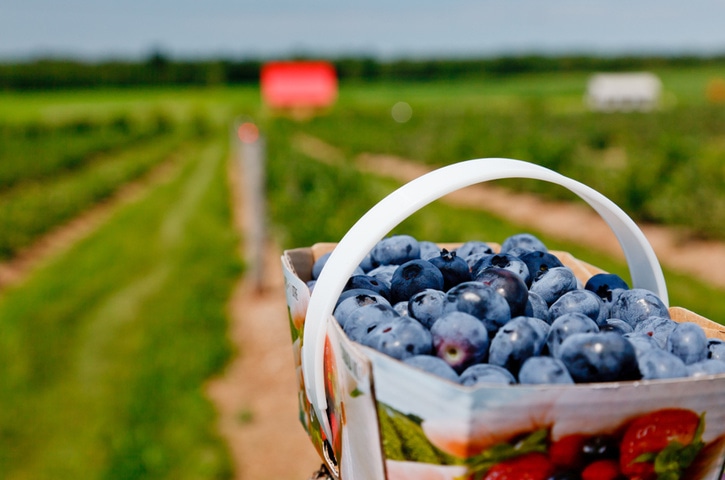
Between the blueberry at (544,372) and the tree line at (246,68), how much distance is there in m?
65.8

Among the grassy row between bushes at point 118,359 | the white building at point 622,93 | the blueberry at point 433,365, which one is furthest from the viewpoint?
the white building at point 622,93

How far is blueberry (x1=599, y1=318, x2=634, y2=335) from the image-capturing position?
0.96m

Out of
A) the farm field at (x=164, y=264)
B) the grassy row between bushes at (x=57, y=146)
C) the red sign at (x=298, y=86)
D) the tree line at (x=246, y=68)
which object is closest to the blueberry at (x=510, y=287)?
the farm field at (x=164, y=264)

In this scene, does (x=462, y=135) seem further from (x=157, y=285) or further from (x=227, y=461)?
(x=227, y=461)

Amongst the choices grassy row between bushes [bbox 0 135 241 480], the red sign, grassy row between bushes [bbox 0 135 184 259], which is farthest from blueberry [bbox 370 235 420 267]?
the red sign

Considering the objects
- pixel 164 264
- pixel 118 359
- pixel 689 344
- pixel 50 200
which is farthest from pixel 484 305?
pixel 50 200

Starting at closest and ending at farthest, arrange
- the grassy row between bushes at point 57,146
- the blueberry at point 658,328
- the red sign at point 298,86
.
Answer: the blueberry at point 658,328
the grassy row between bushes at point 57,146
the red sign at point 298,86

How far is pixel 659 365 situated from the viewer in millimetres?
848

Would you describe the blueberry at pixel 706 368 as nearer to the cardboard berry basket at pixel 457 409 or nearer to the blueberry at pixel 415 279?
the cardboard berry basket at pixel 457 409

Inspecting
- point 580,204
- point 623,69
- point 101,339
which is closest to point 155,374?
point 101,339

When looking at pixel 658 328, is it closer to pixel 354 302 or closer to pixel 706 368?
pixel 706 368

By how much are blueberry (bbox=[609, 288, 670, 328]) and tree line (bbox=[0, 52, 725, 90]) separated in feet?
216

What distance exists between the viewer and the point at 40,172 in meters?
16.7

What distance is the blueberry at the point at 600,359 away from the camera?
0.82m
